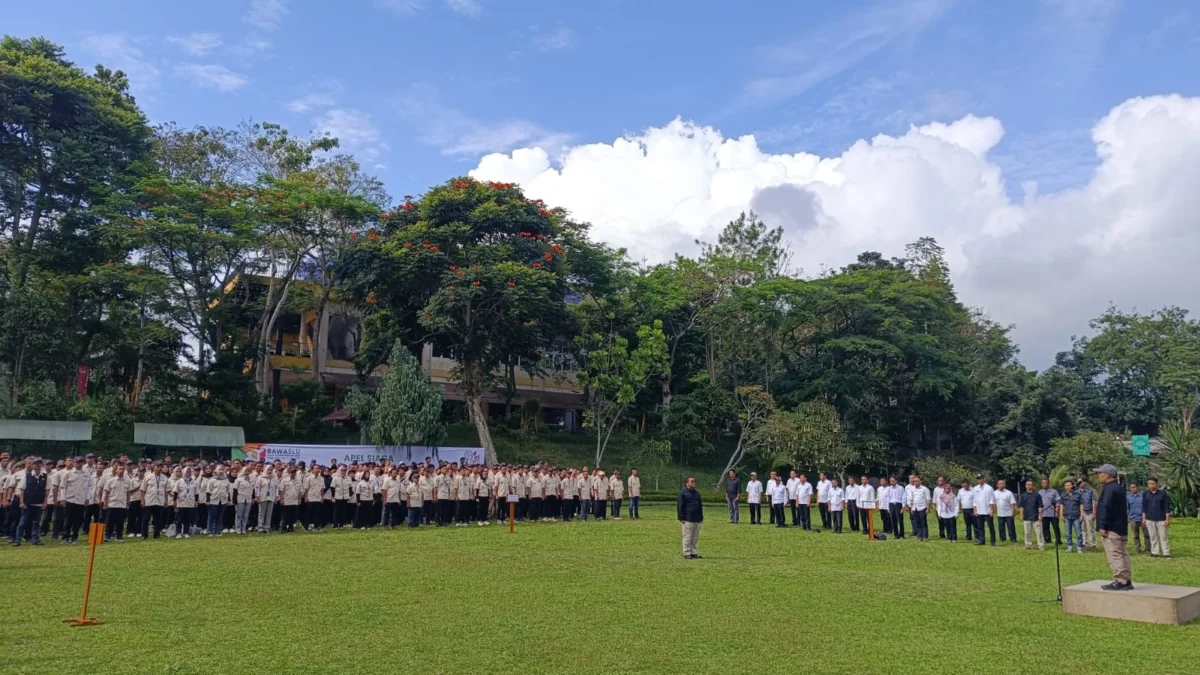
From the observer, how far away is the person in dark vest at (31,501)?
15789 mm

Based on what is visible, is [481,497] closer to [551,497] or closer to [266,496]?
[551,497]

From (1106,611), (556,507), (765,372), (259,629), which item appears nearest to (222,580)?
(259,629)

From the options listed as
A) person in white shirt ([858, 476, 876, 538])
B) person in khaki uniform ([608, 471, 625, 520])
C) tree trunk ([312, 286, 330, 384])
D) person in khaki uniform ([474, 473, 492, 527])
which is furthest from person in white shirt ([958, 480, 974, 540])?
tree trunk ([312, 286, 330, 384])

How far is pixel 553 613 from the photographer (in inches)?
377

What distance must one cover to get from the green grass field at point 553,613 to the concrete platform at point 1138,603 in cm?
24

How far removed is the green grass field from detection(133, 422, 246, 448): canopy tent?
38.4ft

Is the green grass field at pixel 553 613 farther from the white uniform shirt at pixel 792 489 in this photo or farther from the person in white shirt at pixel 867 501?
the white uniform shirt at pixel 792 489

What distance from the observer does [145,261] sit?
109 ft

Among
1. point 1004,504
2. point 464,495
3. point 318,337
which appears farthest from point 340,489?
point 318,337

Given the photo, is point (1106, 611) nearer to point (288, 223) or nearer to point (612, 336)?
point (612, 336)

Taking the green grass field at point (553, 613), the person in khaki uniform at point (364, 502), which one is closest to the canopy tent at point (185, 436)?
the person in khaki uniform at point (364, 502)

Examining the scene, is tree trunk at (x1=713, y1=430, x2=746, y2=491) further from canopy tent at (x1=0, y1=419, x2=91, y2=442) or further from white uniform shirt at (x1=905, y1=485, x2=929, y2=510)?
canopy tent at (x1=0, y1=419, x2=91, y2=442)

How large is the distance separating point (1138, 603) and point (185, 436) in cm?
2556

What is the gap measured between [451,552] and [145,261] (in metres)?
24.2
